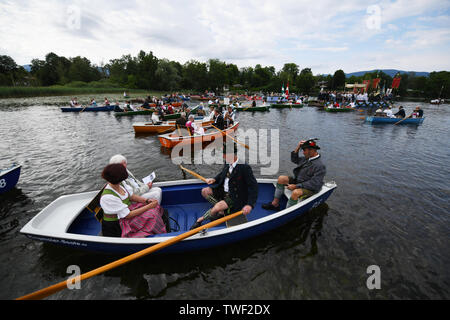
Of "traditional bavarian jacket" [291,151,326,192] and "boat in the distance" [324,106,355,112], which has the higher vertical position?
"boat in the distance" [324,106,355,112]

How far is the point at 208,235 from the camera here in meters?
3.72

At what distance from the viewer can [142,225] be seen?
12.6 feet

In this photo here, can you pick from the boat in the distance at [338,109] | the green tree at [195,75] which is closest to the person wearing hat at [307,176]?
the boat in the distance at [338,109]

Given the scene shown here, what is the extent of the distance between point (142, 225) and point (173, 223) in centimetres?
115

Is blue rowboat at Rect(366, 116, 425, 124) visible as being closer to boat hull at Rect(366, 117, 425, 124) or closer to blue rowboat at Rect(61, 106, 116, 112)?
boat hull at Rect(366, 117, 425, 124)

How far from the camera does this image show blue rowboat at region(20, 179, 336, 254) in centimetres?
353

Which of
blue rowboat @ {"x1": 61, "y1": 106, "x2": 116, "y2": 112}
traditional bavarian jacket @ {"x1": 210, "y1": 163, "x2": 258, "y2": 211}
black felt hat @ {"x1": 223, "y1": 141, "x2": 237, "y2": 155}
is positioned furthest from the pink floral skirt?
blue rowboat @ {"x1": 61, "y1": 106, "x2": 116, "y2": 112}

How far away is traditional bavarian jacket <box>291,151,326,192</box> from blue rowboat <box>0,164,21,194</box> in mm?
9234

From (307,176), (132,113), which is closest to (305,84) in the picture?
(132,113)

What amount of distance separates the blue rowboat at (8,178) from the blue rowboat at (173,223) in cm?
340

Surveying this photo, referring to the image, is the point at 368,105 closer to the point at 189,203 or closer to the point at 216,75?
the point at 189,203

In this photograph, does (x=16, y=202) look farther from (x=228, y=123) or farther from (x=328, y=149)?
(x=328, y=149)

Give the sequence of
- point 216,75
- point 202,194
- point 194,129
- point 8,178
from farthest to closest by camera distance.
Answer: point 216,75 → point 194,129 → point 8,178 → point 202,194

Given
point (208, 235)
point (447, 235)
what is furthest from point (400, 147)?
point (208, 235)
